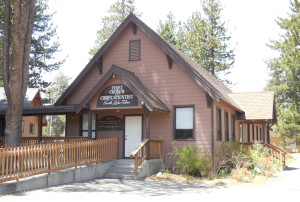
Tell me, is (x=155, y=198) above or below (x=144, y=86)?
below

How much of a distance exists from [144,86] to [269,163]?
7.55 meters

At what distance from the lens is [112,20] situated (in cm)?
4100

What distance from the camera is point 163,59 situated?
60.2 ft

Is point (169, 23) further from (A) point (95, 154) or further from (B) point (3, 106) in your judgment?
(A) point (95, 154)

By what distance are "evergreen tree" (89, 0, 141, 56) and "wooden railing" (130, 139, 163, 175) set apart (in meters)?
25.6

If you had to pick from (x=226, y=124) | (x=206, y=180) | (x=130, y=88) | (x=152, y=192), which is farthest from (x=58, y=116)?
(x=152, y=192)

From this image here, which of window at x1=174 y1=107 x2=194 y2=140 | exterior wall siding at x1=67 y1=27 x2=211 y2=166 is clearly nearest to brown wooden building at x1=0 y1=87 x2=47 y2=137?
exterior wall siding at x1=67 y1=27 x2=211 y2=166

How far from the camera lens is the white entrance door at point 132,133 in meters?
18.2

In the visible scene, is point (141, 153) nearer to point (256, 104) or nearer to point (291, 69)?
point (256, 104)

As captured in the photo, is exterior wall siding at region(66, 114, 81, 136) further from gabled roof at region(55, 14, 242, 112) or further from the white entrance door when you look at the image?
the white entrance door

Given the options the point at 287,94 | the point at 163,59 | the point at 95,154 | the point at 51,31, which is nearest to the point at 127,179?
the point at 95,154

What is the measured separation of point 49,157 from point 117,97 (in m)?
5.06

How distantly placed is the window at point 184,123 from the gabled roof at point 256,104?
5.48m

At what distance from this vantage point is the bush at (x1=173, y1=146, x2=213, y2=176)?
1519cm
